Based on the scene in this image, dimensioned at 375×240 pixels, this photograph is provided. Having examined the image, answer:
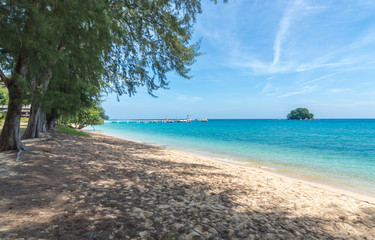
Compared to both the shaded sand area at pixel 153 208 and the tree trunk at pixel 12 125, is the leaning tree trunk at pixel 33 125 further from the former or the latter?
the shaded sand area at pixel 153 208

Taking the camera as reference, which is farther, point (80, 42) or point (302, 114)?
point (302, 114)

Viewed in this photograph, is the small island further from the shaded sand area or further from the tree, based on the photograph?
the shaded sand area

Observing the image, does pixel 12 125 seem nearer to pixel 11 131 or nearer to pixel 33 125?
pixel 11 131

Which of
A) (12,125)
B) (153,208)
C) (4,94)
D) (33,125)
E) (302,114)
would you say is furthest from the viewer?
(302,114)

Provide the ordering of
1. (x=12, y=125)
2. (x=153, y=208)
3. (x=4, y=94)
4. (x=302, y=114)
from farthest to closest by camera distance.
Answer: (x=302, y=114) < (x=4, y=94) < (x=12, y=125) < (x=153, y=208)

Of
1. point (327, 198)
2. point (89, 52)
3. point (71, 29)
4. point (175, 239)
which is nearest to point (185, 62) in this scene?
point (89, 52)

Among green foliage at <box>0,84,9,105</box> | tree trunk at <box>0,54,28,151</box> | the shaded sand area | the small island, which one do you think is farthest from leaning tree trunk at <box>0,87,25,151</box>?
the small island

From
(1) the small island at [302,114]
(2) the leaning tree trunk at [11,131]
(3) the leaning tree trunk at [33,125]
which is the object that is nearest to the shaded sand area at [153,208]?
(2) the leaning tree trunk at [11,131]

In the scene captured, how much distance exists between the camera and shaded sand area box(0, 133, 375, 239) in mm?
2471

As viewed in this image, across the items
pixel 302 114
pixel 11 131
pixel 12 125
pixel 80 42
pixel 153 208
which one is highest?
pixel 302 114

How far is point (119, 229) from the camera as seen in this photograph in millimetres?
Answer: 2469

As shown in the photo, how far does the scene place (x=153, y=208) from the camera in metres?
3.25

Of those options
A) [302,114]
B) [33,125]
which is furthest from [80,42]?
[302,114]

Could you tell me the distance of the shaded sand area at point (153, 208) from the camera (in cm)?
247
